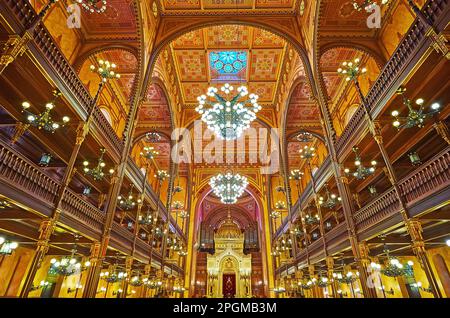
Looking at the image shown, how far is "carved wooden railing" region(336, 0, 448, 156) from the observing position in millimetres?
6753

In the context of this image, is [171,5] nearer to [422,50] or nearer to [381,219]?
[422,50]

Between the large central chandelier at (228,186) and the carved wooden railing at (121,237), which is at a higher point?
the large central chandelier at (228,186)

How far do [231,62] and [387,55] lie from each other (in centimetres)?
1093

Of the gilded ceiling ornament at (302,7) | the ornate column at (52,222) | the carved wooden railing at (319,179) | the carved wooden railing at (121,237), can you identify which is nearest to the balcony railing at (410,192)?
the carved wooden railing at (319,179)

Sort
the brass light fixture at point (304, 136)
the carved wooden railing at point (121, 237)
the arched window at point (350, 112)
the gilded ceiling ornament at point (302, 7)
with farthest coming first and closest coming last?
the brass light fixture at point (304, 136) → the arched window at point (350, 112) → the gilded ceiling ornament at point (302, 7) → the carved wooden railing at point (121, 237)

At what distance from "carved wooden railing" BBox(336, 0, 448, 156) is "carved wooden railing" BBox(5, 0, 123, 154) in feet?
37.5

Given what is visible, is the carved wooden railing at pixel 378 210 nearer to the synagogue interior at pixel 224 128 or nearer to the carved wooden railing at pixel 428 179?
the synagogue interior at pixel 224 128

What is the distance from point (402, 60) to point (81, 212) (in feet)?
42.2

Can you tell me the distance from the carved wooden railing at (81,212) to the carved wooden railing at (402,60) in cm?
1206

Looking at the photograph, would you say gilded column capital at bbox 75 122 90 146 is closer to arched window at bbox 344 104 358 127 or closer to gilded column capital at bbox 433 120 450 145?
gilded column capital at bbox 433 120 450 145

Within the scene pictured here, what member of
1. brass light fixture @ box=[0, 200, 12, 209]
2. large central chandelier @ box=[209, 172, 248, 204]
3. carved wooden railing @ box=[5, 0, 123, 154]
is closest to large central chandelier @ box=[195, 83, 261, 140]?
carved wooden railing @ box=[5, 0, 123, 154]

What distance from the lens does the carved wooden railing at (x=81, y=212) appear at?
8.48 m

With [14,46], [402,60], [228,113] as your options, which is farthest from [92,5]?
[402,60]
